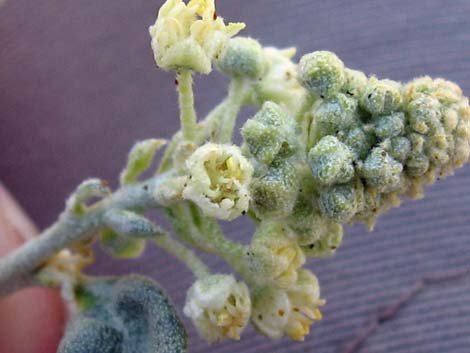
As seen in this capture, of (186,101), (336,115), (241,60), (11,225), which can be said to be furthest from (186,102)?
(11,225)

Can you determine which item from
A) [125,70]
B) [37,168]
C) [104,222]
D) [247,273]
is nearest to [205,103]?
[125,70]

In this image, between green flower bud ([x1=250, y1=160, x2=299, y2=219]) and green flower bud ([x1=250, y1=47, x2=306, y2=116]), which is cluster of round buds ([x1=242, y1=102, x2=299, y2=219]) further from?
green flower bud ([x1=250, y1=47, x2=306, y2=116])

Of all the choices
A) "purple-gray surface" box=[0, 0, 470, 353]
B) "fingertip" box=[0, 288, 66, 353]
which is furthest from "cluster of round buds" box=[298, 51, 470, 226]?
"fingertip" box=[0, 288, 66, 353]

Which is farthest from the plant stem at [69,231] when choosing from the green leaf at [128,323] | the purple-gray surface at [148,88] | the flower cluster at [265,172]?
the purple-gray surface at [148,88]

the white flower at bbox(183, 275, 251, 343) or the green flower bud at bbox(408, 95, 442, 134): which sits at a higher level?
the green flower bud at bbox(408, 95, 442, 134)

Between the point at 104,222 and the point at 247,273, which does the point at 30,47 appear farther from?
the point at 247,273

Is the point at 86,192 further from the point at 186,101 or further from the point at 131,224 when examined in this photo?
the point at 186,101
